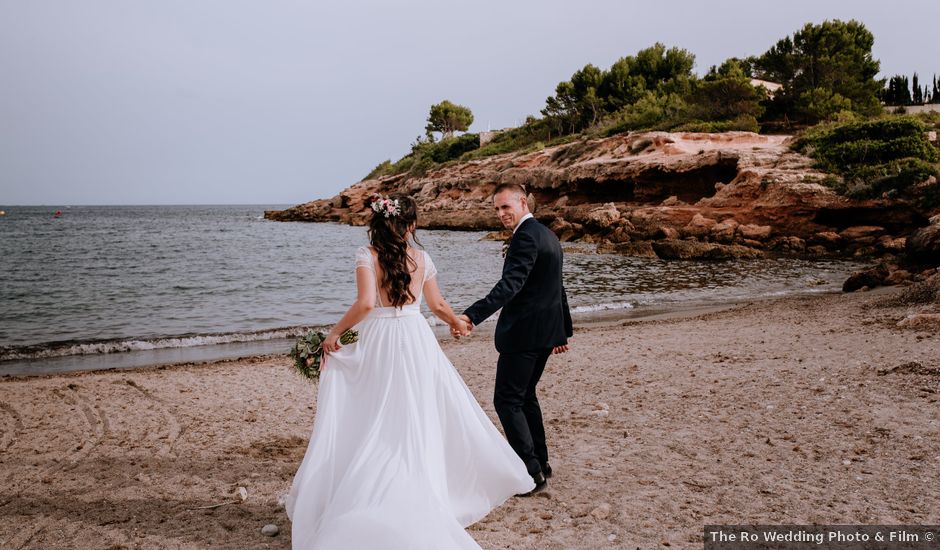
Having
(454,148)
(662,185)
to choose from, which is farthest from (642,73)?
(662,185)

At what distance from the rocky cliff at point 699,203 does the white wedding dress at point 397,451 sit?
1936 cm

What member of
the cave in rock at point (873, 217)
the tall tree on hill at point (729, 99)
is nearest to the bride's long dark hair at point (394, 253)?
the cave in rock at point (873, 217)

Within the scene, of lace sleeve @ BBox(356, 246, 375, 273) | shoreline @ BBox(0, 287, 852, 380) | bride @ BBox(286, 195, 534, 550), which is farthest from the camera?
shoreline @ BBox(0, 287, 852, 380)

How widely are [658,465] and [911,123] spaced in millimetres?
32601

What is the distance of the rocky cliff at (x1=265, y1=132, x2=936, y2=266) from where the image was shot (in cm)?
2667

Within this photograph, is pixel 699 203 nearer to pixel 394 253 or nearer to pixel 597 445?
pixel 597 445

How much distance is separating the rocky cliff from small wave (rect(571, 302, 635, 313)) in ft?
26.5

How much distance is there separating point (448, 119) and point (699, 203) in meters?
68.1

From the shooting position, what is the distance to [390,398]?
371 cm

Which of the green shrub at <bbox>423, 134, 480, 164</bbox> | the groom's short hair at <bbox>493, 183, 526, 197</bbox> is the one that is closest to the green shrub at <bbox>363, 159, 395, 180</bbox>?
the green shrub at <bbox>423, 134, 480, 164</bbox>

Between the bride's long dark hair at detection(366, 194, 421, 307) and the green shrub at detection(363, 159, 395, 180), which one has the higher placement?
the green shrub at detection(363, 159, 395, 180)

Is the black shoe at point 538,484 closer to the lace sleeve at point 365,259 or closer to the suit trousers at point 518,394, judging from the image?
the suit trousers at point 518,394

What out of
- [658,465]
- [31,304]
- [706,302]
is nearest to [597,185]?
[706,302]

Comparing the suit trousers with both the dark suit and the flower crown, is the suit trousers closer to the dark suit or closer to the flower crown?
the dark suit
